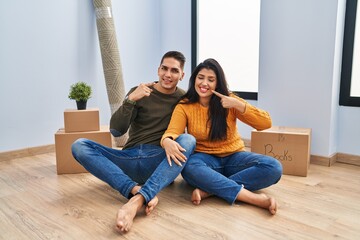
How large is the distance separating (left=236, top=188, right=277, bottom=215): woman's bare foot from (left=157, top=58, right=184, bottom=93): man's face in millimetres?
672

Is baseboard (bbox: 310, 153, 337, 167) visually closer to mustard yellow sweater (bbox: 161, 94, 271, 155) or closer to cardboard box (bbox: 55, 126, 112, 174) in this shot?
mustard yellow sweater (bbox: 161, 94, 271, 155)

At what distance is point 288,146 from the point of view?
78.7 inches

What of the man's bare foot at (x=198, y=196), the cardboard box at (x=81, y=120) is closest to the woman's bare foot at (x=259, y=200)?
the man's bare foot at (x=198, y=196)

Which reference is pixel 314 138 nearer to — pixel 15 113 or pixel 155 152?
pixel 155 152

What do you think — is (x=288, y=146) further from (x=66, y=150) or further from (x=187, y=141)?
(x=66, y=150)

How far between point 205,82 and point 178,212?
66 centimetres

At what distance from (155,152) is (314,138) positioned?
126 centimetres

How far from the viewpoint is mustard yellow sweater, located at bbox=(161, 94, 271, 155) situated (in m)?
1.59

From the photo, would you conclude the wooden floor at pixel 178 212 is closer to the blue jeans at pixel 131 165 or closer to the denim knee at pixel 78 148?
the blue jeans at pixel 131 165

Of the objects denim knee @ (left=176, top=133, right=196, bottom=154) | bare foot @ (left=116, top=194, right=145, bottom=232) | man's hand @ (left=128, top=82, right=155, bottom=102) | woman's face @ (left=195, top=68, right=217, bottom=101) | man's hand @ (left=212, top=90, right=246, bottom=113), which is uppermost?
woman's face @ (left=195, top=68, right=217, bottom=101)

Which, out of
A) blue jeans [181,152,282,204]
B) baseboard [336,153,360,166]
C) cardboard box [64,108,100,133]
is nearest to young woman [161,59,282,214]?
blue jeans [181,152,282,204]

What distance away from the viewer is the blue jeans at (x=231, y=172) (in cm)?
148

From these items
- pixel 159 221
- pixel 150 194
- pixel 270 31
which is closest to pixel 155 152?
pixel 150 194

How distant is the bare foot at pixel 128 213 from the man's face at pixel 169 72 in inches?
24.5
